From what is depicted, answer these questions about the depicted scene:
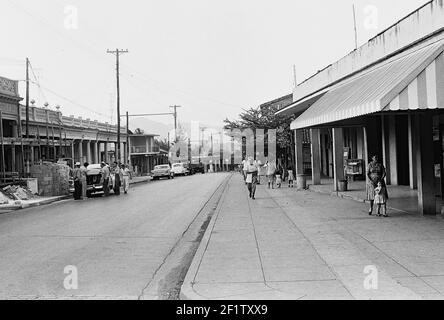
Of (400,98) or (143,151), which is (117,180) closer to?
(400,98)

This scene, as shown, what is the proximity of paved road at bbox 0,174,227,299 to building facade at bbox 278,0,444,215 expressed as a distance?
18.5ft

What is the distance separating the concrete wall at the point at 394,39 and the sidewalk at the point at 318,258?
4832 millimetres

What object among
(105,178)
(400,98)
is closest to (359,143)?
(105,178)

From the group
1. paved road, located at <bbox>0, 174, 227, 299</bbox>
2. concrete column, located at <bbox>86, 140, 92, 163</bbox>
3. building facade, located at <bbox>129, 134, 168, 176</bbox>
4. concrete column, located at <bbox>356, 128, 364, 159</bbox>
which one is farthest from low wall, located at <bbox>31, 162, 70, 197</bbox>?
building facade, located at <bbox>129, 134, 168, 176</bbox>

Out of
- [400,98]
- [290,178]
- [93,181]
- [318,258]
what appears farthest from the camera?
[290,178]

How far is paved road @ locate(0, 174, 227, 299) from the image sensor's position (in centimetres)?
783

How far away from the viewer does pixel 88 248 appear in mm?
11312

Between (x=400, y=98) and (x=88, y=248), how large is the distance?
7.17 metres

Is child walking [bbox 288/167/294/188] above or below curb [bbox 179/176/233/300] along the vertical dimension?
above

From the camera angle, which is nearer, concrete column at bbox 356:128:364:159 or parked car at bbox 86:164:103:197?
parked car at bbox 86:164:103:197

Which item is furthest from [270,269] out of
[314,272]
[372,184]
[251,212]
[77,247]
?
[251,212]

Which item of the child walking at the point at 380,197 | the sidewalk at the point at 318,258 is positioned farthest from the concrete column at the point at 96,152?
the child walking at the point at 380,197

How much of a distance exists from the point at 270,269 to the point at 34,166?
2321cm

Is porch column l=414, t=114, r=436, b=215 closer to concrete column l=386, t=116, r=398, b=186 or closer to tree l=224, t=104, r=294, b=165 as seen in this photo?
concrete column l=386, t=116, r=398, b=186
